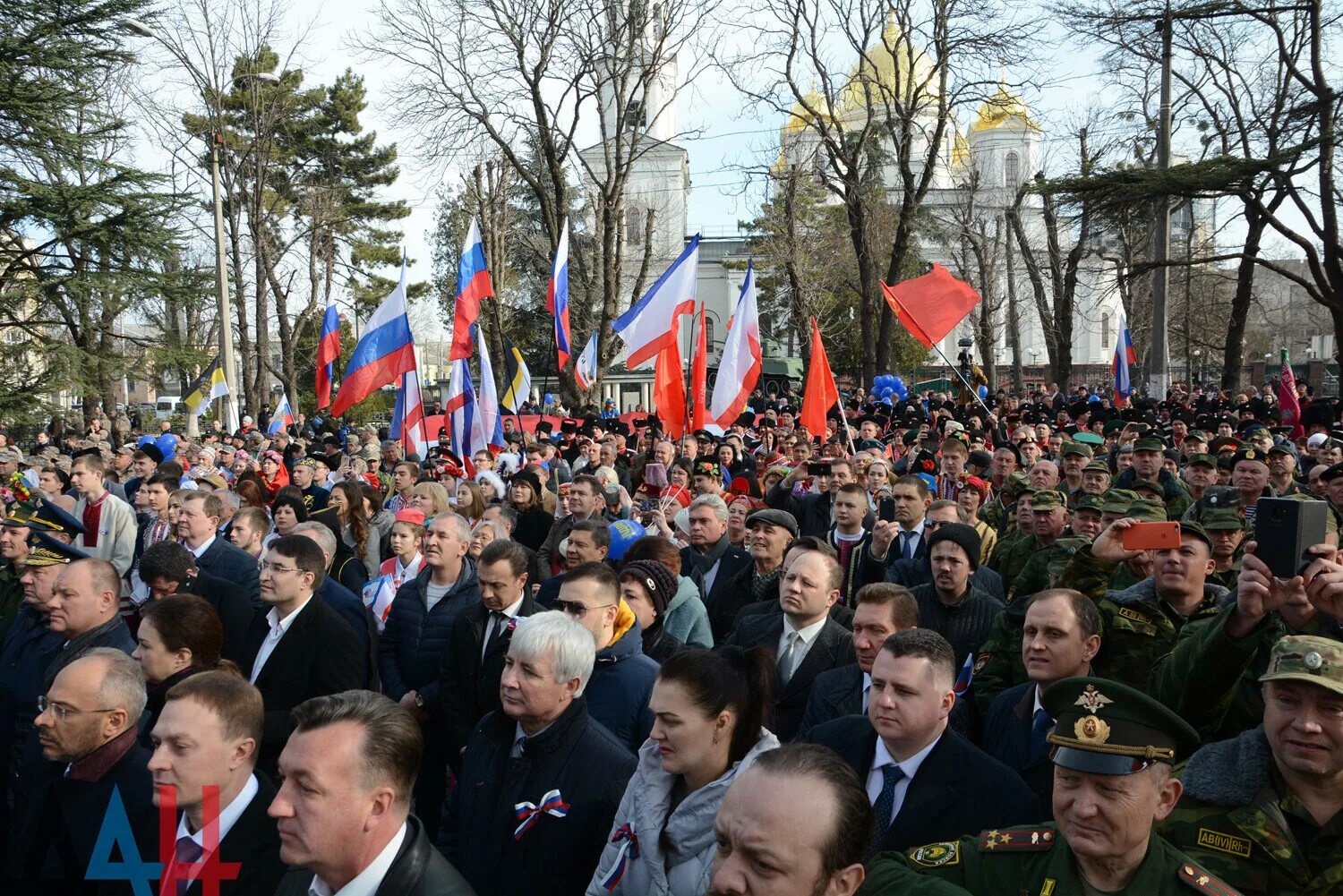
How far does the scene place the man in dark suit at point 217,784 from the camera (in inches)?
133

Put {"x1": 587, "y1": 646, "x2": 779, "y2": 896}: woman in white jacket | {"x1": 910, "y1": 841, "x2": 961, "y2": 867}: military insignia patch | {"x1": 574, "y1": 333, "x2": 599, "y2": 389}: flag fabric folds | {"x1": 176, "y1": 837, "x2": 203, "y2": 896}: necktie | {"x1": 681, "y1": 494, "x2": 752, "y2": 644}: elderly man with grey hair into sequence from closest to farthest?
{"x1": 910, "y1": 841, "x2": 961, "y2": 867}: military insignia patch → {"x1": 587, "y1": 646, "x2": 779, "y2": 896}: woman in white jacket → {"x1": 176, "y1": 837, "x2": 203, "y2": 896}: necktie → {"x1": 681, "y1": 494, "x2": 752, "y2": 644}: elderly man with grey hair → {"x1": 574, "y1": 333, "x2": 599, "y2": 389}: flag fabric folds

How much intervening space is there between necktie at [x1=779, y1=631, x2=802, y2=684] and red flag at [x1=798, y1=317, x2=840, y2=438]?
6.61m

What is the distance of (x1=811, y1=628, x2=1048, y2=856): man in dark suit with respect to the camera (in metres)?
3.52

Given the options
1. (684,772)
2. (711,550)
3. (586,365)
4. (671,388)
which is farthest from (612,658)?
(586,365)

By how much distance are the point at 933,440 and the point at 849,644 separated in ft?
28.7

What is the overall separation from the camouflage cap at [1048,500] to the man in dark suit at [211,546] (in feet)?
16.2

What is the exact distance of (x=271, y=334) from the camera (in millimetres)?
46219

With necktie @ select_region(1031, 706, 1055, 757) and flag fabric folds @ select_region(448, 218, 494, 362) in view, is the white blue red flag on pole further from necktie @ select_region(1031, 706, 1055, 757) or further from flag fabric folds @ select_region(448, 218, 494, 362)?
necktie @ select_region(1031, 706, 1055, 757)

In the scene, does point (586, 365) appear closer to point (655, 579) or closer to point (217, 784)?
point (655, 579)

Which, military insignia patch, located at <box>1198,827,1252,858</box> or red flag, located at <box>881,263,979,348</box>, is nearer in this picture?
military insignia patch, located at <box>1198,827,1252,858</box>

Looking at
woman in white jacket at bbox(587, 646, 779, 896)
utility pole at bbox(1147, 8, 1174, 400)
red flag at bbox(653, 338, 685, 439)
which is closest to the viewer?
woman in white jacket at bbox(587, 646, 779, 896)

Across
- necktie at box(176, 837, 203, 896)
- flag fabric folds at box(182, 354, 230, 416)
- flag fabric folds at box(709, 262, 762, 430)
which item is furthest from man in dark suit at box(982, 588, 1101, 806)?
flag fabric folds at box(182, 354, 230, 416)

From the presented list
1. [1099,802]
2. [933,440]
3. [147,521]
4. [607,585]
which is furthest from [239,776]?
[933,440]

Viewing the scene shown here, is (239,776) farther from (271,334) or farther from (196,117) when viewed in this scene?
(271,334)
